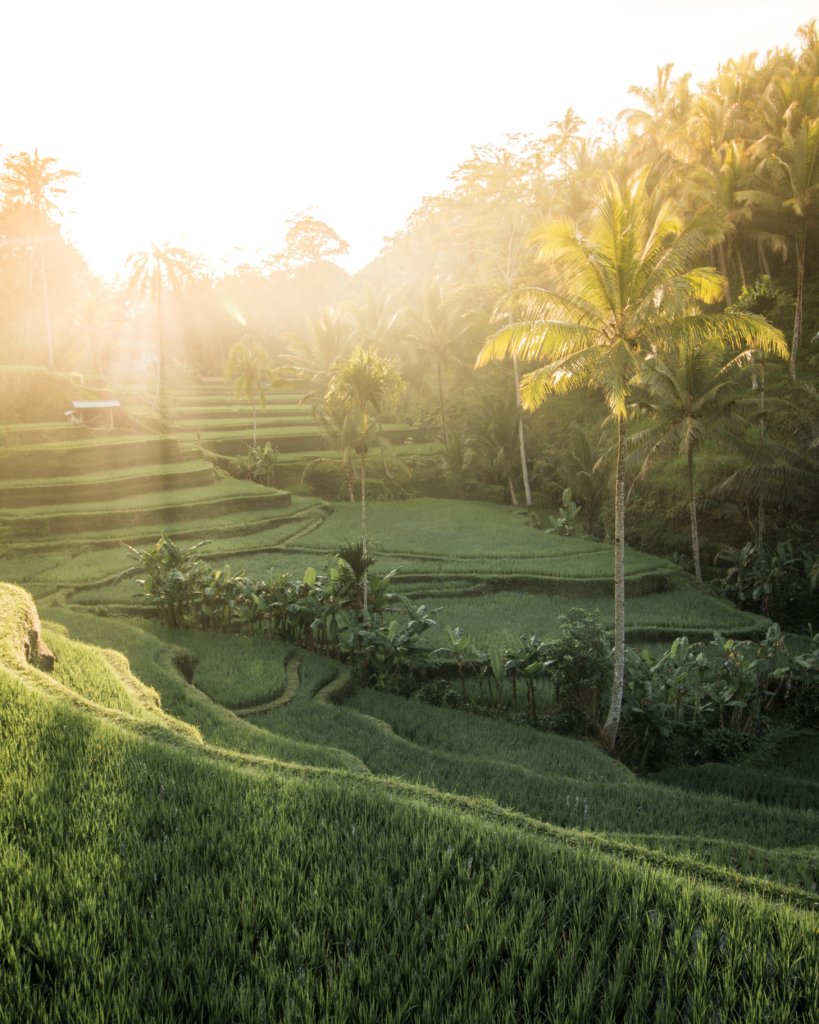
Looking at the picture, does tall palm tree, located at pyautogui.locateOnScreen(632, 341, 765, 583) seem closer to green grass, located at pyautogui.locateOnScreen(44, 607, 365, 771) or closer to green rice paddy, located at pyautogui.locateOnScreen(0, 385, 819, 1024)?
green rice paddy, located at pyautogui.locateOnScreen(0, 385, 819, 1024)

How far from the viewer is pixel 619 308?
7492 millimetres

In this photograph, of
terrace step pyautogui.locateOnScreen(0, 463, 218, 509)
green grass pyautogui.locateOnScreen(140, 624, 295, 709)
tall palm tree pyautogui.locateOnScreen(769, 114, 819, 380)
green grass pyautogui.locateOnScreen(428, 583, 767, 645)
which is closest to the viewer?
green grass pyautogui.locateOnScreen(140, 624, 295, 709)

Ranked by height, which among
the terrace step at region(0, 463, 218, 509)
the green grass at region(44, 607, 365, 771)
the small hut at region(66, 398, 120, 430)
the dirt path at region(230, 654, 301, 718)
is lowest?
the dirt path at region(230, 654, 301, 718)

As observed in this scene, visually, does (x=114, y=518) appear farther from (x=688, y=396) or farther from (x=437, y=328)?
(x=437, y=328)

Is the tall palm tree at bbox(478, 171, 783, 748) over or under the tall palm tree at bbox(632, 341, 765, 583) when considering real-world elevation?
over

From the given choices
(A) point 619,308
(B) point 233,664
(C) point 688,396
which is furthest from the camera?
(C) point 688,396

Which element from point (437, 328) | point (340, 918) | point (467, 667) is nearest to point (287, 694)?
point (467, 667)

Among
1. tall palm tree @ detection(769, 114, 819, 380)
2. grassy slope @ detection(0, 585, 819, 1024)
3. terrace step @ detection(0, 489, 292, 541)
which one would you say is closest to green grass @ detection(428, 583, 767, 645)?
grassy slope @ detection(0, 585, 819, 1024)

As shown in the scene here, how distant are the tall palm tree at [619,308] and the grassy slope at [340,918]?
4.84 m

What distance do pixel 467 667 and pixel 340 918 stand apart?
6.36m

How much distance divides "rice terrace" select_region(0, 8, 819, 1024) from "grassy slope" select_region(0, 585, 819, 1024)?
2cm

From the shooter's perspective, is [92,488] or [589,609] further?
[92,488]

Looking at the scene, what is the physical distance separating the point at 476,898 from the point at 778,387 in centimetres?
1801

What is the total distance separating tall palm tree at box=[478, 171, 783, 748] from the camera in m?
7.24
